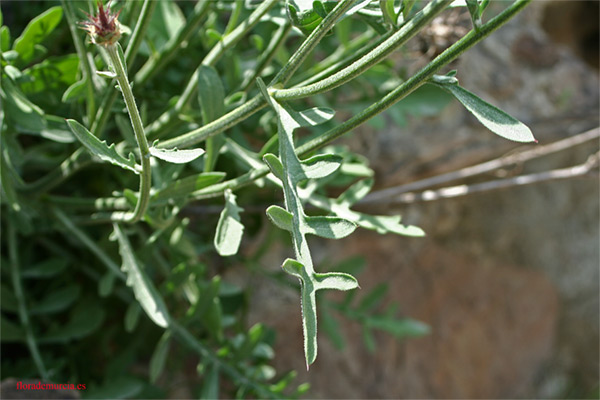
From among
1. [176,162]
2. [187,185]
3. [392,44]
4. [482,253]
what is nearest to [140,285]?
[187,185]

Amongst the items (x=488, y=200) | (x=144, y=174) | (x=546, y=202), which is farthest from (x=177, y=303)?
(x=546, y=202)

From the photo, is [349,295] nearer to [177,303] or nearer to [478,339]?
[177,303]

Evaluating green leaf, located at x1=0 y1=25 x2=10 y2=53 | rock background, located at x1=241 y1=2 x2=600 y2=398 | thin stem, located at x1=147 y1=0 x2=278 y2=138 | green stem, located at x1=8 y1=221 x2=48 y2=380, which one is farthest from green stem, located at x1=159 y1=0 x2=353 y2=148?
rock background, located at x1=241 y1=2 x2=600 y2=398

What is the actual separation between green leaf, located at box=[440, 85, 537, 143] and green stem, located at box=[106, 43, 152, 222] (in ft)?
0.65

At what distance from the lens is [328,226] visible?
400 millimetres

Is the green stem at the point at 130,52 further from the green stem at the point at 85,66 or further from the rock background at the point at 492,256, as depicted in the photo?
the rock background at the point at 492,256

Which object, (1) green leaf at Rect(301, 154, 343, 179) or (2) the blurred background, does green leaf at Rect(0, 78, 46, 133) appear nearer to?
(1) green leaf at Rect(301, 154, 343, 179)

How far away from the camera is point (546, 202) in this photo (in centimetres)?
151

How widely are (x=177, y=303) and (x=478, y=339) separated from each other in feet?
2.89

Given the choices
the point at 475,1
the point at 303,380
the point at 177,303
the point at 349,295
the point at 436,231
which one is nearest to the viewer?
the point at 475,1

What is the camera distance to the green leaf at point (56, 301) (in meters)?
0.74

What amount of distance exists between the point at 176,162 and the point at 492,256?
122cm

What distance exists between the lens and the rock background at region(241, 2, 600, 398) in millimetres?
1173

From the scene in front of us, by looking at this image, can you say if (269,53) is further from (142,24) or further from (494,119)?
(494,119)
